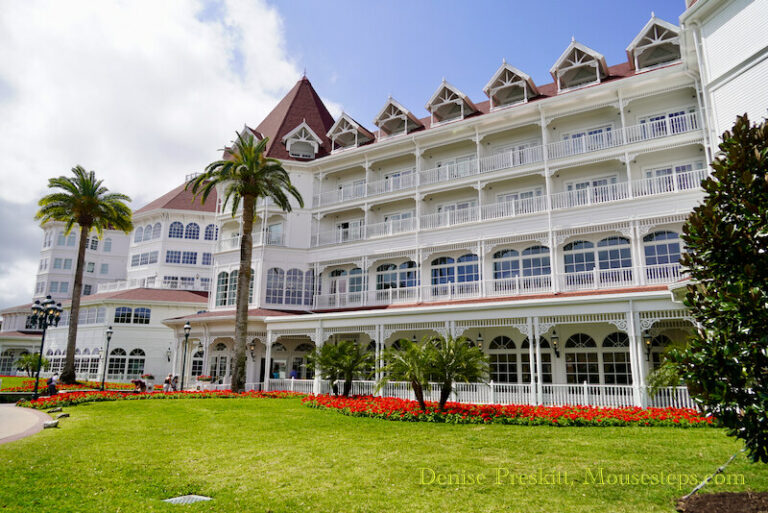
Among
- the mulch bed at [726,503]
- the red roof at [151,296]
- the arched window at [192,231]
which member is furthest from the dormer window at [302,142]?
the mulch bed at [726,503]

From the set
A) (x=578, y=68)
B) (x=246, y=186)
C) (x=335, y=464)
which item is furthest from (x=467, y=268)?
(x=335, y=464)

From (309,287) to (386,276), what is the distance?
512 centimetres

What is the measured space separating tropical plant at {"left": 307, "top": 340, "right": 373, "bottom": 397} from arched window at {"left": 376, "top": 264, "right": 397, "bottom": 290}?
8.09 metres

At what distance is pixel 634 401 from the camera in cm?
1697

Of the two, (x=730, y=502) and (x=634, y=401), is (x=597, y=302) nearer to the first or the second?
(x=634, y=401)

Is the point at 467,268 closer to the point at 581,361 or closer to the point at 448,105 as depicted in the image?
the point at 581,361

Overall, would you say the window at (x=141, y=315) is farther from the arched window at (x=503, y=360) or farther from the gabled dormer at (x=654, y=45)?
the gabled dormer at (x=654, y=45)

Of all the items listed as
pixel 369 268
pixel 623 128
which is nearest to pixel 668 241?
pixel 623 128

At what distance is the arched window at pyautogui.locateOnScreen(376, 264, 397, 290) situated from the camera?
96.8 ft

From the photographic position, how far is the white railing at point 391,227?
29.0 metres

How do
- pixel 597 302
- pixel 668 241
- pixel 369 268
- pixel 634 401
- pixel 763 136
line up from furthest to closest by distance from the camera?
1. pixel 369 268
2. pixel 668 241
3. pixel 597 302
4. pixel 634 401
5. pixel 763 136

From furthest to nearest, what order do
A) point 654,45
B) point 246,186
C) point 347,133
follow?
point 347,133 < point 246,186 < point 654,45

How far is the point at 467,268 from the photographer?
27.0m

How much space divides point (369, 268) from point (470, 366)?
1538 centimetres
